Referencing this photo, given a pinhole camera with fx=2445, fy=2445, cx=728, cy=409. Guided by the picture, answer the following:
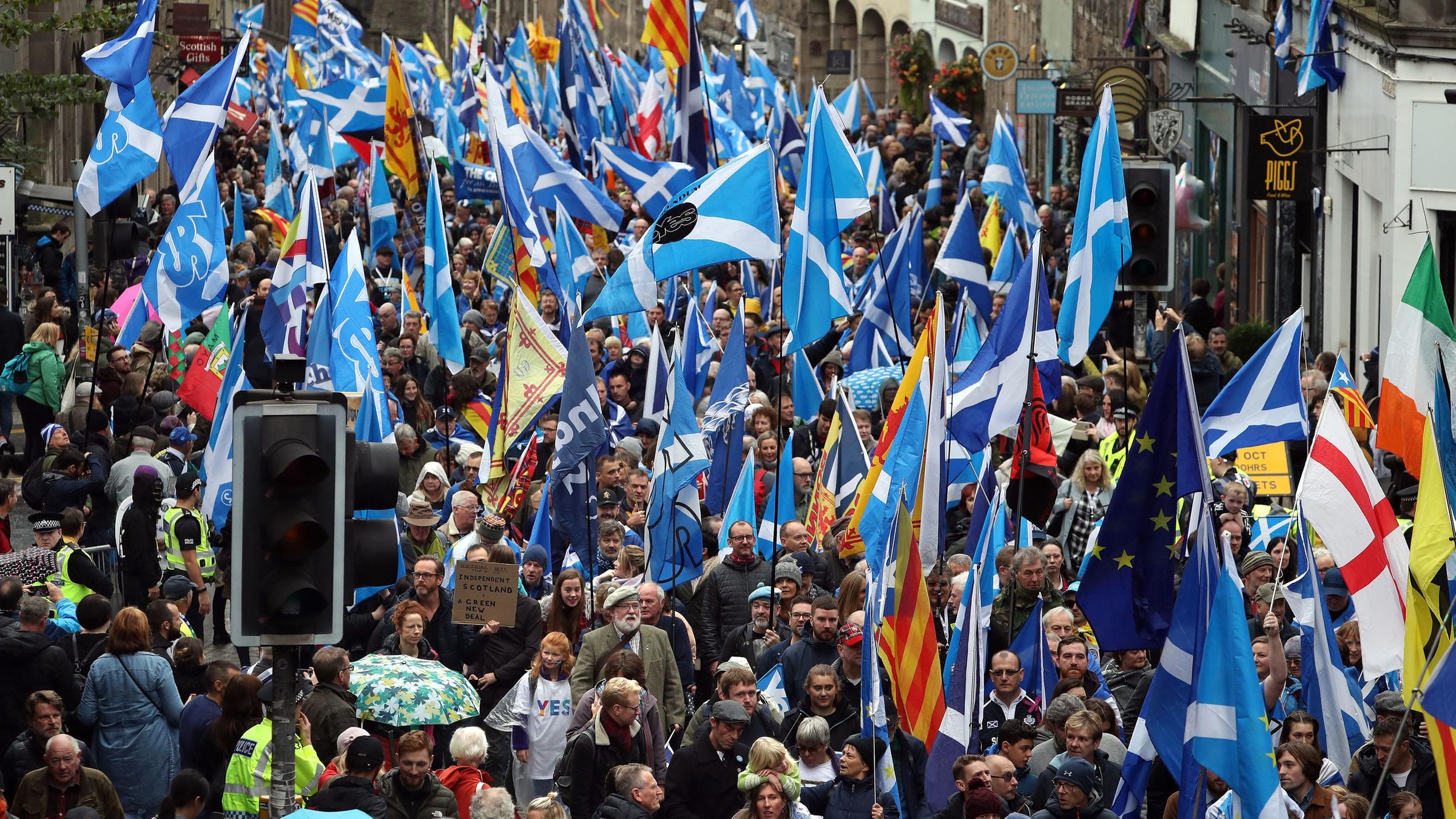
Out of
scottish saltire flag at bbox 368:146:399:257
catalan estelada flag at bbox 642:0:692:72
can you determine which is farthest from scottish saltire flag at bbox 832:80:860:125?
catalan estelada flag at bbox 642:0:692:72

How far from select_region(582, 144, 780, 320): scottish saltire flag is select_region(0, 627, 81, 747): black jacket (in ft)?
14.0

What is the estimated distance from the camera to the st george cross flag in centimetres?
1150

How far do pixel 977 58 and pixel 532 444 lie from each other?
4574 cm

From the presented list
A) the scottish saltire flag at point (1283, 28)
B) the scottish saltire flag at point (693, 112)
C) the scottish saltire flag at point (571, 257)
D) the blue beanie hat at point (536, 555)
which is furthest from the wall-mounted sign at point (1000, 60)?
the blue beanie hat at point (536, 555)

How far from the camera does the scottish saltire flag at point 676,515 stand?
13.8m

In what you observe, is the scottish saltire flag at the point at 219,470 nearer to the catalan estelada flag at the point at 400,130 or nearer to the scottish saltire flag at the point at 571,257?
the scottish saltire flag at the point at 571,257

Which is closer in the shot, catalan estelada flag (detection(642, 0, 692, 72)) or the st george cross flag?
the st george cross flag

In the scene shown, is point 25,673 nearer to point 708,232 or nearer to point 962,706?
point 962,706

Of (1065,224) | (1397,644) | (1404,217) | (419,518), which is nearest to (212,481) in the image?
(419,518)

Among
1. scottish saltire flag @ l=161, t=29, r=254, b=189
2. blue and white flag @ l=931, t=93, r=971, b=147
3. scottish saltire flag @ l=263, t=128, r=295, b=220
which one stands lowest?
scottish saltire flag @ l=263, t=128, r=295, b=220

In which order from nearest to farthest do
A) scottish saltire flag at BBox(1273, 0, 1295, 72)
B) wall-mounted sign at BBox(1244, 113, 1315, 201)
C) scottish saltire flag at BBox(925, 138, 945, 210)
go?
wall-mounted sign at BBox(1244, 113, 1315, 201) → scottish saltire flag at BBox(1273, 0, 1295, 72) → scottish saltire flag at BBox(925, 138, 945, 210)

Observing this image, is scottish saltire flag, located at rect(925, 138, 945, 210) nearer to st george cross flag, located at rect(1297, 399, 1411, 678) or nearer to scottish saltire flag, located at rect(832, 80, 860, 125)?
scottish saltire flag, located at rect(832, 80, 860, 125)

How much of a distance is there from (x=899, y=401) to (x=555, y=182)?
6156 mm

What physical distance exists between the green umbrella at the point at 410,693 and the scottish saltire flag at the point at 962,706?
6.70 feet
